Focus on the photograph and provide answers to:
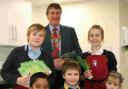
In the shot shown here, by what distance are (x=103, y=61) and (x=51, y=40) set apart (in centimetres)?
46

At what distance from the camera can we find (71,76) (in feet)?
6.84

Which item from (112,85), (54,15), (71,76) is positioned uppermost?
(54,15)

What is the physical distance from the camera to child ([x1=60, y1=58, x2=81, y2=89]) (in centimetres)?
208

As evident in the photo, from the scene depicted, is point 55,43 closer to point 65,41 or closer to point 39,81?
point 65,41

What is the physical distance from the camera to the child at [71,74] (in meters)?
2.08

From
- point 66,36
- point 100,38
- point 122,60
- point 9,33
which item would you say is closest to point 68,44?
point 66,36

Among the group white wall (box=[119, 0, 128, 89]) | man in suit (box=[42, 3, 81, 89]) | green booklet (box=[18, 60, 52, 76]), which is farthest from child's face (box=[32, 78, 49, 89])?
white wall (box=[119, 0, 128, 89])

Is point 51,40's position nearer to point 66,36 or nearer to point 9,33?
point 66,36

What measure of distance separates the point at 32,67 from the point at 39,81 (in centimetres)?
15

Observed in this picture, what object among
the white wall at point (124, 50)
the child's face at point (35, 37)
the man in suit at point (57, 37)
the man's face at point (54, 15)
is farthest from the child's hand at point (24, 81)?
the white wall at point (124, 50)

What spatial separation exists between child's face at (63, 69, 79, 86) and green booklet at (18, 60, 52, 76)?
0.47 feet

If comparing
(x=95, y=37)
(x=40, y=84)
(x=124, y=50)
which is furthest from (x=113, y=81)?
(x=124, y=50)

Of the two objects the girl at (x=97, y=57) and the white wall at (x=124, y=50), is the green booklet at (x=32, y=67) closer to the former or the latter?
the girl at (x=97, y=57)

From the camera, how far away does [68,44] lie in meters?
2.42
